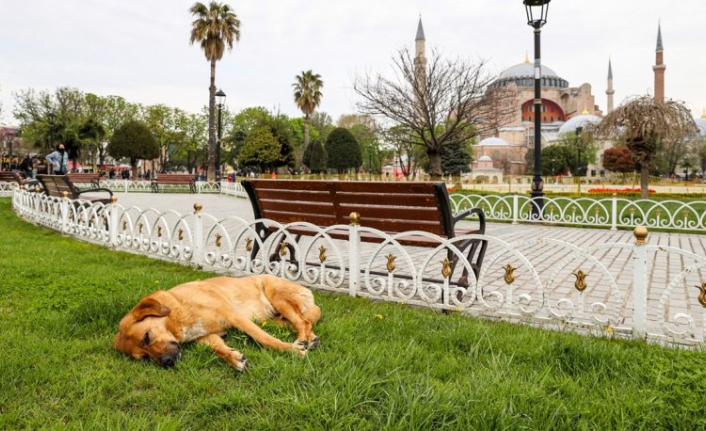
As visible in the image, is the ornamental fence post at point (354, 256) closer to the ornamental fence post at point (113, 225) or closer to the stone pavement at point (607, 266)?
the stone pavement at point (607, 266)

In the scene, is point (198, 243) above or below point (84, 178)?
below

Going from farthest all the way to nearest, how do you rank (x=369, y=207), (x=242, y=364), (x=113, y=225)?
(x=113, y=225), (x=369, y=207), (x=242, y=364)

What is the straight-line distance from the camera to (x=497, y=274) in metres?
5.72

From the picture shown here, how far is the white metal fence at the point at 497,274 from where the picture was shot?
3.29 meters

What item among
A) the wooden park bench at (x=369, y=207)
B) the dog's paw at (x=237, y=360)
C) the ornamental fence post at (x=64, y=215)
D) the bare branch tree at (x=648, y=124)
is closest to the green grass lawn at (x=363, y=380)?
the dog's paw at (x=237, y=360)

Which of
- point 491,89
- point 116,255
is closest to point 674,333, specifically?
point 116,255

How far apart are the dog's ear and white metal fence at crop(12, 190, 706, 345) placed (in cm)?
178

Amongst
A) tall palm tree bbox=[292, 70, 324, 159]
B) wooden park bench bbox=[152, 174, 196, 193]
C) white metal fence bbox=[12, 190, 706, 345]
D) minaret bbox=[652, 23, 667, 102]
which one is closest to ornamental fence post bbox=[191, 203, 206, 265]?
white metal fence bbox=[12, 190, 706, 345]

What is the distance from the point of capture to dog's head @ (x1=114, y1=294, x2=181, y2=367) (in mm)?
2641

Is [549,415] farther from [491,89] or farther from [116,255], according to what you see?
[491,89]

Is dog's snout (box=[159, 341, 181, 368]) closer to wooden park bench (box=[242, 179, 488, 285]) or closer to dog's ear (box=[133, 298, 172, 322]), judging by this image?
dog's ear (box=[133, 298, 172, 322])

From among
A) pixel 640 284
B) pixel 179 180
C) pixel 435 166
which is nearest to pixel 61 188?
pixel 640 284

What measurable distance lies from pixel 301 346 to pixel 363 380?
58cm

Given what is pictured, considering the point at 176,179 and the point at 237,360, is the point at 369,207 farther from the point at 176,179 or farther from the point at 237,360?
the point at 176,179
